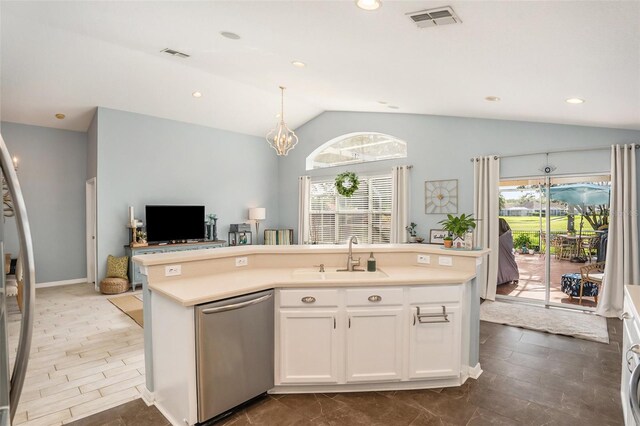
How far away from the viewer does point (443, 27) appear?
253cm

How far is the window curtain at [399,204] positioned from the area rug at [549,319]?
186cm

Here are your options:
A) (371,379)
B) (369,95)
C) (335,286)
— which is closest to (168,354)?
(335,286)

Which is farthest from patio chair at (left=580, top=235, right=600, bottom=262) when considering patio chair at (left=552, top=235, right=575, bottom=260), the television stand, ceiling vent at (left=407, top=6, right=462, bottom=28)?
the television stand

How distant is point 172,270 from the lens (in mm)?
2746

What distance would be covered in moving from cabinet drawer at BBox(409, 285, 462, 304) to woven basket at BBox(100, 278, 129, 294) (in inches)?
205

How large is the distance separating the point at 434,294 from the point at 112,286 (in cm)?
536

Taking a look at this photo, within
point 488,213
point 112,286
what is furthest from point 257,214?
point 488,213

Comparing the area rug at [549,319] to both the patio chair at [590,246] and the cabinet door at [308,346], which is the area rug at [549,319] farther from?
the cabinet door at [308,346]

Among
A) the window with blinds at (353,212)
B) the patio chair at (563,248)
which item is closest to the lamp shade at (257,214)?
the window with blinds at (353,212)

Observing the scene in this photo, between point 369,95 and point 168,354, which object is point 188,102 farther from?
point 168,354

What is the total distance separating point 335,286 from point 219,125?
5.85 meters

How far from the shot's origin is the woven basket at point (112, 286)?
5.84 meters

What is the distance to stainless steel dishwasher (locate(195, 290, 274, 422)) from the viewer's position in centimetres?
226

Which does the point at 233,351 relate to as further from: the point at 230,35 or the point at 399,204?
the point at 399,204
